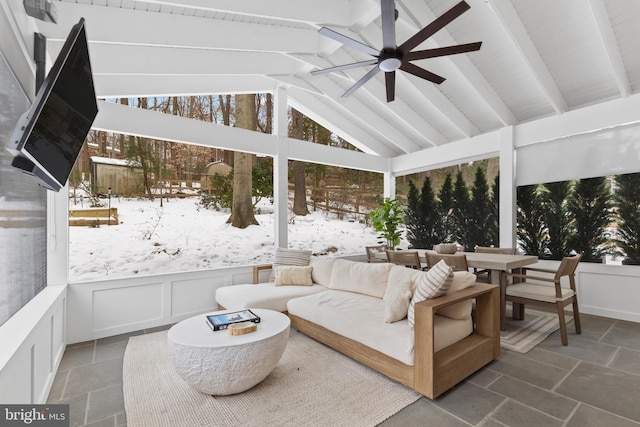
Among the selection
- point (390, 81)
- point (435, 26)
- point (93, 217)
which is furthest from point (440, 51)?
point (93, 217)

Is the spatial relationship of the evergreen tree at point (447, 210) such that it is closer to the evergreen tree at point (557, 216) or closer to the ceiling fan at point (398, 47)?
the evergreen tree at point (557, 216)

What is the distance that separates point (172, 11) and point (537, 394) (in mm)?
4754

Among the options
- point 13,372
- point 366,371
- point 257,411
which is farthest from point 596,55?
point 13,372

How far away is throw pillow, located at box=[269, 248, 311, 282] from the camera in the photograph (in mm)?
4629

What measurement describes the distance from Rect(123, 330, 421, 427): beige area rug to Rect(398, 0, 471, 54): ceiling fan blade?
9.02ft

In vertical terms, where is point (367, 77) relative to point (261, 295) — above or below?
above

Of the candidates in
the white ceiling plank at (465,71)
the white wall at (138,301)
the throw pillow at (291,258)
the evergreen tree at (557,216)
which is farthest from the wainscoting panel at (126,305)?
the evergreen tree at (557,216)

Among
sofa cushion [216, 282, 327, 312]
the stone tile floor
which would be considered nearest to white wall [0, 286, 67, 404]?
the stone tile floor

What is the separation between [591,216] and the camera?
4.37 meters

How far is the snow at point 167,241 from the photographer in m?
3.78

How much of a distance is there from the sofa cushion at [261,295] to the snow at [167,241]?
79cm

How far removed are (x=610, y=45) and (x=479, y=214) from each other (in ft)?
9.62

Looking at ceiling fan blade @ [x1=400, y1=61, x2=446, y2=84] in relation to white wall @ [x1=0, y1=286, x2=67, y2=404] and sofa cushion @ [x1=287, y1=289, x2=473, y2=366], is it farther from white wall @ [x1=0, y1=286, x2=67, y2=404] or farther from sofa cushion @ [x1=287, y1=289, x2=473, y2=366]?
white wall @ [x1=0, y1=286, x2=67, y2=404]

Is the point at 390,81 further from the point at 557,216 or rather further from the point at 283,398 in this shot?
the point at 557,216
